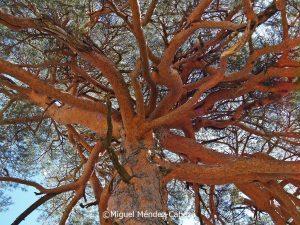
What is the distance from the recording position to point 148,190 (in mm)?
3311

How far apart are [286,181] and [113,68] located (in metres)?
2.35

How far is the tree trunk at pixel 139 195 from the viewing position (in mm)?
3074

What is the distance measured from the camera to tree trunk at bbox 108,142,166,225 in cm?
307

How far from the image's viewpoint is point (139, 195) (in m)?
3.24

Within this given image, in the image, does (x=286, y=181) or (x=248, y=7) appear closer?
(x=248, y=7)

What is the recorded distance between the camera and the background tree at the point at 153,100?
3.58 metres

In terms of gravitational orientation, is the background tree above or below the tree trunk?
above

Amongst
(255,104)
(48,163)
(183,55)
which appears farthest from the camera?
(48,163)

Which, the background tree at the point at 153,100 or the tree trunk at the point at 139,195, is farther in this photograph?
the background tree at the point at 153,100

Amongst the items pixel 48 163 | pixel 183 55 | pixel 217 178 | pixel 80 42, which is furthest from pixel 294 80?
pixel 48 163

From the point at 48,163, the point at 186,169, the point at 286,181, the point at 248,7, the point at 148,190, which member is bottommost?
the point at 148,190

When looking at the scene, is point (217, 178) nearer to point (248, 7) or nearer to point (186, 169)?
point (186, 169)

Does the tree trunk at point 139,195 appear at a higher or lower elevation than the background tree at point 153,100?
lower

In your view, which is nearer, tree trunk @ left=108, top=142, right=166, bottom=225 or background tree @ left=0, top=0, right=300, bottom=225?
tree trunk @ left=108, top=142, right=166, bottom=225
